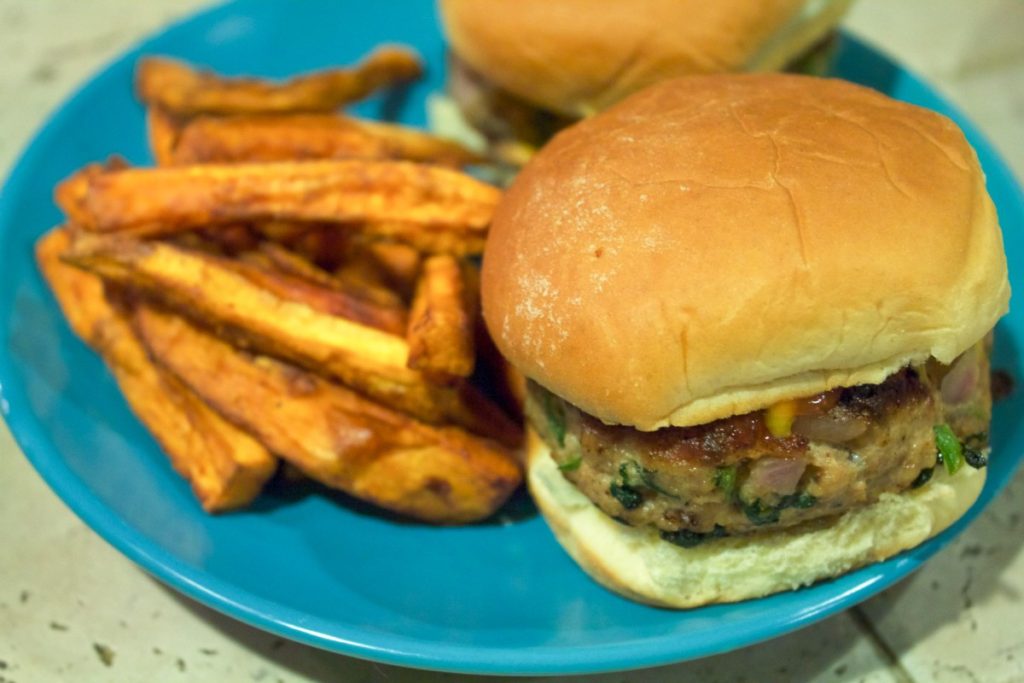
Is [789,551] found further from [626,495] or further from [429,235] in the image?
[429,235]

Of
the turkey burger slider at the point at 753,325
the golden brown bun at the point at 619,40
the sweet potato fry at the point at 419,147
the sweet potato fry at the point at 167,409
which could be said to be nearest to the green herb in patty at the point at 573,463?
the turkey burger slider at the point at 753,325

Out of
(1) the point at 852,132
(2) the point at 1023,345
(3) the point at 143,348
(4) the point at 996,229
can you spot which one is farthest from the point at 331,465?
(2) the point at 1023,345

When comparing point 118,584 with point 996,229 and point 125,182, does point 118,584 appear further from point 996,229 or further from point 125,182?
point 996,229

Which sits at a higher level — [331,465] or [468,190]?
[468,190]

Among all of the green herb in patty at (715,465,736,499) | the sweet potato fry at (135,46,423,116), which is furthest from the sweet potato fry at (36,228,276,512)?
the green herb in patty at (715,465,736,499)

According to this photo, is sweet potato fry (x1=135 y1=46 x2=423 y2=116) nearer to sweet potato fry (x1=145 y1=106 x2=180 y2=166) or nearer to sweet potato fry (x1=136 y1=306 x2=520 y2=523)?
sweet potato fry (x1=145 y1=106 x2=180 y2=166)
